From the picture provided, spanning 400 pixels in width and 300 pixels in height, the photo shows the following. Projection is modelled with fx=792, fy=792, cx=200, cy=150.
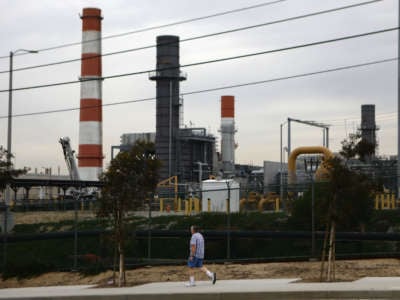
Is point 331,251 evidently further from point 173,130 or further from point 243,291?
point 173,130

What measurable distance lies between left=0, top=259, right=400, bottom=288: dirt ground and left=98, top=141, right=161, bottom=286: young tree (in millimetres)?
1655

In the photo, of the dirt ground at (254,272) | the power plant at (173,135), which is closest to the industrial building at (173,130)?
the power plant at (173,135)

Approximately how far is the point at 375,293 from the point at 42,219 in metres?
28.7

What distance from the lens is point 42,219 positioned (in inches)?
1652

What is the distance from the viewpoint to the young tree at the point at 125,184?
20.5m

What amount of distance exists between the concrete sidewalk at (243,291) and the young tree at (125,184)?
161 cm

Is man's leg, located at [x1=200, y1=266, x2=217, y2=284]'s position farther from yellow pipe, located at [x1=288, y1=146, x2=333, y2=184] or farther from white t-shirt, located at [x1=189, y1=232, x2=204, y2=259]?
yellow pipe, located at [x1=288, y1=146, x2=333, y2=184]

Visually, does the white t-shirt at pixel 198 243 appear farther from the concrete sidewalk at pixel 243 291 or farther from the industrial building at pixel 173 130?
the industrial building at pixel 173 130

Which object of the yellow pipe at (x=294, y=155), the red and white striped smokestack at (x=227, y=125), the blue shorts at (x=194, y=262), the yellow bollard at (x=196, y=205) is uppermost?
the red and white striped smokestack at (x=227, y=125)

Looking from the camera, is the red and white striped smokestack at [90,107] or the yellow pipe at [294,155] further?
the red and white striped smokestack at [90,107]

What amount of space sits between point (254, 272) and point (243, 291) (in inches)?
183

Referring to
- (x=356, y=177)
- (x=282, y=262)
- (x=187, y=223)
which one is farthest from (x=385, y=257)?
(x=187, y=223)

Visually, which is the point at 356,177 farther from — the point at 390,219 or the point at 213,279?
the point at 390,219

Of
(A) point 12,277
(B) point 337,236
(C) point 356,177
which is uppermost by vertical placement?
(C) point 356,177
